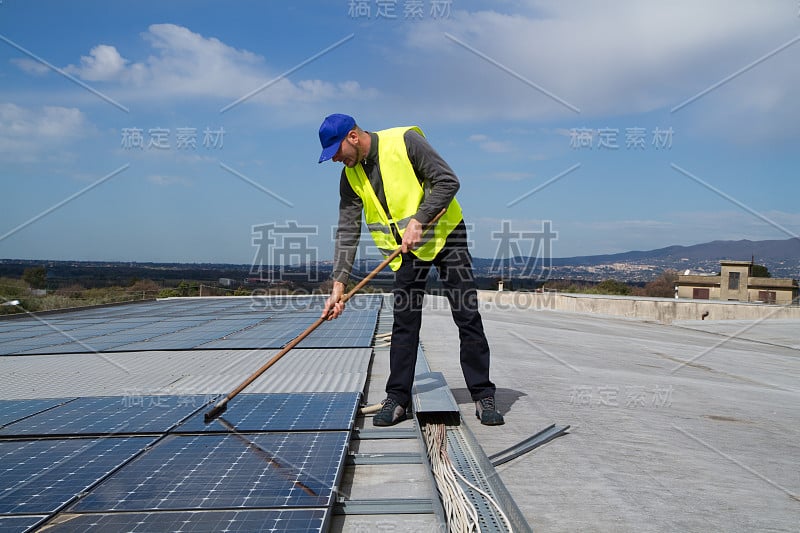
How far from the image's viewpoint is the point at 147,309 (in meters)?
8.69

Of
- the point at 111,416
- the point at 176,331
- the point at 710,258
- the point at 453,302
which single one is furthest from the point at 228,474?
the point at 710,258

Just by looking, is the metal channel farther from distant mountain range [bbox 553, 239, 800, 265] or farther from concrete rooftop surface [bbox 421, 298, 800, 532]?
distant mountain range [bbox 553, 239, 800, 265]

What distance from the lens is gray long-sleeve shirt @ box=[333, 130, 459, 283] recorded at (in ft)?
8.36

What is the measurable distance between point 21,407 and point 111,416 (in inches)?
19.9

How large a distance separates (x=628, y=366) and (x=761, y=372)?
131 centimetres

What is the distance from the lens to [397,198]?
2.64 metres

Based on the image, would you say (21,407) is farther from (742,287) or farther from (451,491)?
(742,287)

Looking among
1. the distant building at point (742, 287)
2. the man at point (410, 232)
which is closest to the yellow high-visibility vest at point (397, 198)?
the man at point (410, 232)

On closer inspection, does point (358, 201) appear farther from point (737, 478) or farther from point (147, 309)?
point (147, 309)

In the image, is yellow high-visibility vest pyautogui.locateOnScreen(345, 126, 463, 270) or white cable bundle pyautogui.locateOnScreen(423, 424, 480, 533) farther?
yellow high-visibility vest pyautogui.locateOnScreen(345, 126, 463, 270)

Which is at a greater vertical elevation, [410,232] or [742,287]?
[410,232]

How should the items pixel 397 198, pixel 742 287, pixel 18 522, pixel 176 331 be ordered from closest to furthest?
→ 1. pixel 18 522
2. pixel 397 198
3. pixel 176 331
4. pixel 742 287

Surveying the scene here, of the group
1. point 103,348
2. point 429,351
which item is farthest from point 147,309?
point 429,351

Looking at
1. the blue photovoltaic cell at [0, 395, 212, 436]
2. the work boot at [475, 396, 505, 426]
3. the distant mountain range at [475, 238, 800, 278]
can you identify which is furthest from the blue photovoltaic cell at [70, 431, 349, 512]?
the distant mountain range at [475, 238, 800, 278]
